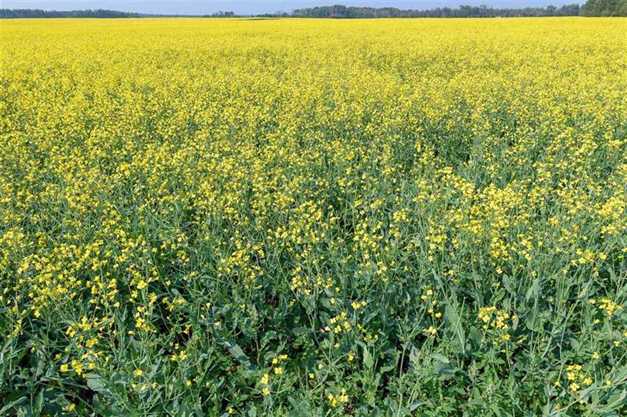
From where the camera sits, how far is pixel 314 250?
3.81 m

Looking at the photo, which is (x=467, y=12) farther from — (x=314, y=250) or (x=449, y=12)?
(x=314, y=250)

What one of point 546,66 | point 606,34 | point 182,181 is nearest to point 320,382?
point 182,181

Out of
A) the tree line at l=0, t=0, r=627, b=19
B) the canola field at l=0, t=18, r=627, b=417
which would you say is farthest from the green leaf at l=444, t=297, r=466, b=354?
the tree line at l=0, t=0, r=627, b=19

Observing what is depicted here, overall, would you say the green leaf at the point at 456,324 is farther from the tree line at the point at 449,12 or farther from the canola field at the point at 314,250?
the tree line at the point at 449,12

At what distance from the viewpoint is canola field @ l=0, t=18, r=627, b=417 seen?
2.69m

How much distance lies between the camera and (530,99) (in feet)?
27.1

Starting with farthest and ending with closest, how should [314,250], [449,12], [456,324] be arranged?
[449,12] → [314,250] → [456,324]

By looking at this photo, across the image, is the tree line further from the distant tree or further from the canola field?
the canola field

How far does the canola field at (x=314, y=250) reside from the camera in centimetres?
269

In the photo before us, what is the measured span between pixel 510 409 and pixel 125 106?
799cm

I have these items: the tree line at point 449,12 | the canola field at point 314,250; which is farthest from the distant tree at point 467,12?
the canola field at point 314,250

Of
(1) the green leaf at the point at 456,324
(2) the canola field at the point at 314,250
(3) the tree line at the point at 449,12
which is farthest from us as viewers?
(3) the tree line at the point at 449,12

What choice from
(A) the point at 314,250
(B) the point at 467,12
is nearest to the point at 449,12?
(B) the point at 467,12

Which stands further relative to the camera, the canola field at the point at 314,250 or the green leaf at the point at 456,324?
the green leaf at the point at 456,324
